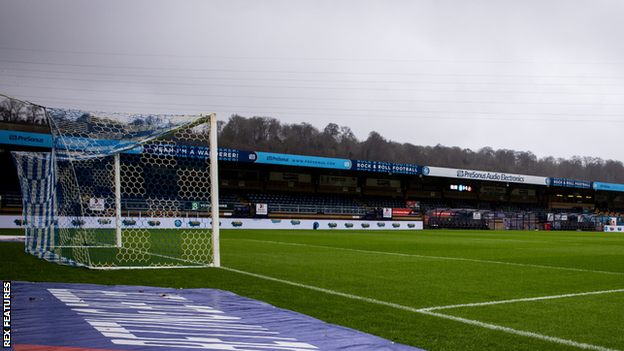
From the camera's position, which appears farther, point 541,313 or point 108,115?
point 108,115

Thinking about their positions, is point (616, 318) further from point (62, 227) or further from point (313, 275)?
point (62, 227)

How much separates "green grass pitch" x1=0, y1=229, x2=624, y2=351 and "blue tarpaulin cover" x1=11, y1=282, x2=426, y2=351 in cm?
37

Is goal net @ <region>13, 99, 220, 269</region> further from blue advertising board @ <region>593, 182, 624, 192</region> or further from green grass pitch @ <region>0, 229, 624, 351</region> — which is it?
blue advertising board @ <region>593, 182, 624, 192</region>

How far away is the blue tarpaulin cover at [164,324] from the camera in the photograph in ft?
11.3

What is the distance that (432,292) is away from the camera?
609 centimetres

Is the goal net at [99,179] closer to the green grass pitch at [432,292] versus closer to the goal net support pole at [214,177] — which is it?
the goal net support pole at [214,177]

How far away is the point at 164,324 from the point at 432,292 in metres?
3.62

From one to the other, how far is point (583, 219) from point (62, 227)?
47741 mm

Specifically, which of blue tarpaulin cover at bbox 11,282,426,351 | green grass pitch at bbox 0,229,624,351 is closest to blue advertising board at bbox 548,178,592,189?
green grass pitch at bbox 0,229,624,351

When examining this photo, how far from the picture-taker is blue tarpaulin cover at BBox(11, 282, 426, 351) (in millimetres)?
3457

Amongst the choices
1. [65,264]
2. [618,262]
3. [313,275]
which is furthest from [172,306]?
[618,262]

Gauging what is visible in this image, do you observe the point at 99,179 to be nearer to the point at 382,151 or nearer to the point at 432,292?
the point at 432,292

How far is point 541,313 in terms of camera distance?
15.9ft

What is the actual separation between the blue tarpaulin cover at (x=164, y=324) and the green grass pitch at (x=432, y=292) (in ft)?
1.20
